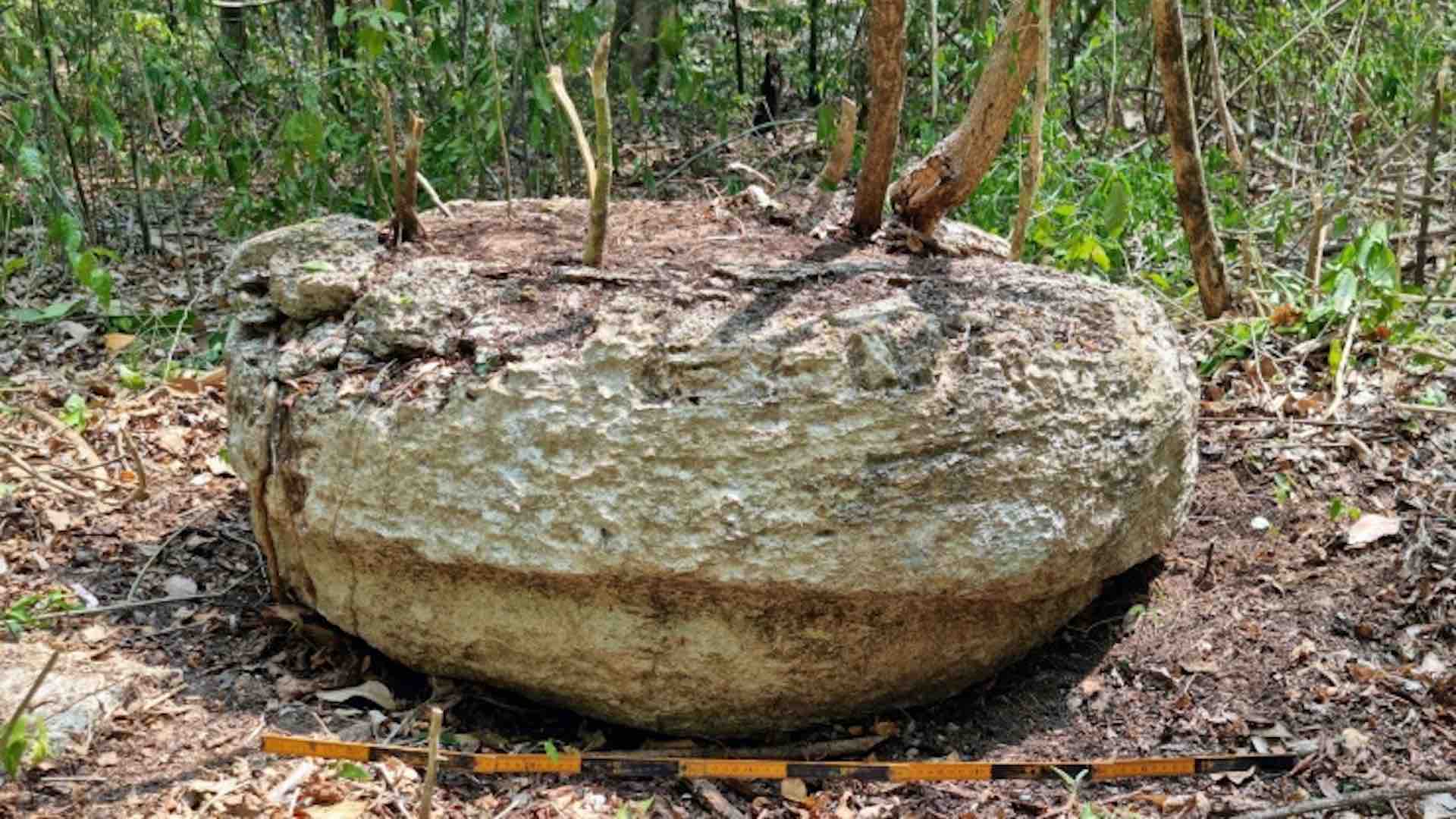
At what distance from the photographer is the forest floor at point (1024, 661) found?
2.61 metres

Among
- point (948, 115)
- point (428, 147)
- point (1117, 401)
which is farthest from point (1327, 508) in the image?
point (428, 147)

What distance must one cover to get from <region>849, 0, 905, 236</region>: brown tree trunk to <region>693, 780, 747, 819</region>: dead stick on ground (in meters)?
1.39

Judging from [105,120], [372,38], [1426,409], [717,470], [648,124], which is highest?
[372,38]

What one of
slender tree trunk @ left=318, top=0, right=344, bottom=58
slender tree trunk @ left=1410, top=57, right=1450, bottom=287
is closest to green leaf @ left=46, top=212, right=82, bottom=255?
slender tree trunk @ left=318, top=0, right=344, bottom=58

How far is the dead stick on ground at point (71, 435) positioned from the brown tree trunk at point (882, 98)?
2348 mm

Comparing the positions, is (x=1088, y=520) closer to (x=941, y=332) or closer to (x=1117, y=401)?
(x=1117, y=401)

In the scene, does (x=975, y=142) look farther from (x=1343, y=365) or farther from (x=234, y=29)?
(x=234, y=29)

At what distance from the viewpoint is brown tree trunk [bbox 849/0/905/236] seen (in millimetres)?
3031

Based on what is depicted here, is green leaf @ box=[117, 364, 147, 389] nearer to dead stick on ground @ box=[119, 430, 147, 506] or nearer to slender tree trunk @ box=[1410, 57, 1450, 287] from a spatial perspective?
dead stick on ground @ box=[119, 430, 147, 506]

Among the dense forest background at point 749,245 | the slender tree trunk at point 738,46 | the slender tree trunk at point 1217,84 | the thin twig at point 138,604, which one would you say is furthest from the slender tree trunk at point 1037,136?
the slender tree trunk at point 738,46

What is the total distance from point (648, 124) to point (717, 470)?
16.1ft

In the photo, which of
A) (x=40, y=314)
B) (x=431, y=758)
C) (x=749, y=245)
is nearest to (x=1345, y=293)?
(x=749, y=245)

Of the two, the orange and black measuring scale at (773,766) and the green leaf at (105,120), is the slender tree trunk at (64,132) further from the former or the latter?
the orange and black measuring scale at (773,766)

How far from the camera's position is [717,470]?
2.53 m
